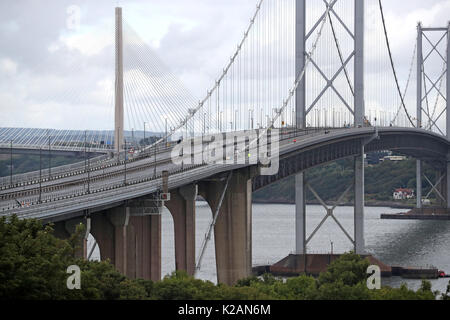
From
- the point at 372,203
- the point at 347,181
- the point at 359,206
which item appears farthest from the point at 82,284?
the point at 372,203

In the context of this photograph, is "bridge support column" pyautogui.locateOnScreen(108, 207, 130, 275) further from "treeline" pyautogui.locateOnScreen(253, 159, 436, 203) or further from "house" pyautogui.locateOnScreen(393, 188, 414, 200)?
"house" pyautogui.locateOnScreen(393, 188, 414, 200)

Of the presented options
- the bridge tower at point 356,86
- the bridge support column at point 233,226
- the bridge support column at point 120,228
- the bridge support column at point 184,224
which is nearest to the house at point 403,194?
the bridge tower at point 356,86

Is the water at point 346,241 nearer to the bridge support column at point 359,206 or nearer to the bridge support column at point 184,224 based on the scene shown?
the bridge support column at point 359,206

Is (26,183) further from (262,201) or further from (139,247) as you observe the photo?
(262,201)

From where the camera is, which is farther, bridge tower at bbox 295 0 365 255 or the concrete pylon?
bridge tower at bbox 295 0 365 255

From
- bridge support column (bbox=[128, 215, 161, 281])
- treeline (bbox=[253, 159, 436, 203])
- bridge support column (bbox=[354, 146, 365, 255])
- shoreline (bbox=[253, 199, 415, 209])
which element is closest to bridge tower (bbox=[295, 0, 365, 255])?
bridge support column (bbox=[354, 146, 365, 255])
